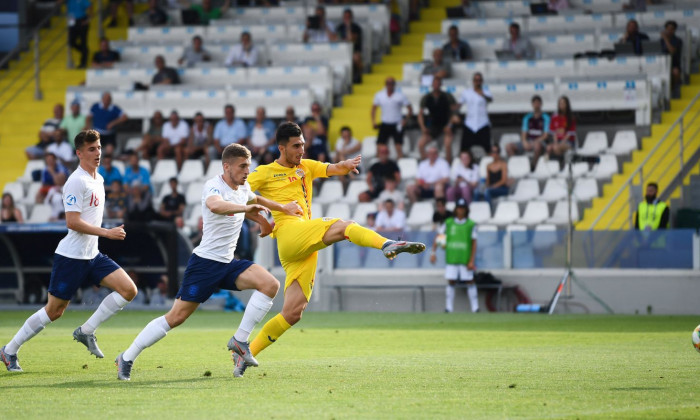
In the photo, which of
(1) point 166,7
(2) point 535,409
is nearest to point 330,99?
(1) point 166,7

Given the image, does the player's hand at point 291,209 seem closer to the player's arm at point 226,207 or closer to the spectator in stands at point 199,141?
the player's arm at point 226,207

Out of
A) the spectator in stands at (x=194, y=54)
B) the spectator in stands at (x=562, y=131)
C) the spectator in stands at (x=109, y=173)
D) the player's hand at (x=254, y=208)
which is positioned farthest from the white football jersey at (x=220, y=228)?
the spectator in stands at (x=194, y=54)

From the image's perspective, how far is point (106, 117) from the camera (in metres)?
27.6

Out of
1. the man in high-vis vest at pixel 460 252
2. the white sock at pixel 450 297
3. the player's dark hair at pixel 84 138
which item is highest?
the player's dark hair at pixel 84 138

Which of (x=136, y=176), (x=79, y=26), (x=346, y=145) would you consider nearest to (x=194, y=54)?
(x=79, y=26)

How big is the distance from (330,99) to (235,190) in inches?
702

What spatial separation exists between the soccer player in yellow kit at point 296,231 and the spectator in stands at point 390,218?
1183 cm

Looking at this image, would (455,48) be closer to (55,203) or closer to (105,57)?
(105,57)

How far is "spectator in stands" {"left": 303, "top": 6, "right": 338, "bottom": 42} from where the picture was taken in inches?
1132

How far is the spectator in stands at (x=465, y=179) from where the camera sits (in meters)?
23.6

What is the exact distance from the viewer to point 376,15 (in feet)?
97.7

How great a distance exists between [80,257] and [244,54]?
18.5m

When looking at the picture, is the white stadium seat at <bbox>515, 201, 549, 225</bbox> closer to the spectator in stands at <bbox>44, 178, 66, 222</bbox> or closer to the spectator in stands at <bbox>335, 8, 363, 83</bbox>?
the spectator in stands at <bbox>335, 8, 363, 83</bbox>

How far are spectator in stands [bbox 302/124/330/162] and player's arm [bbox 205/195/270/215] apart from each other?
14.7 metres
